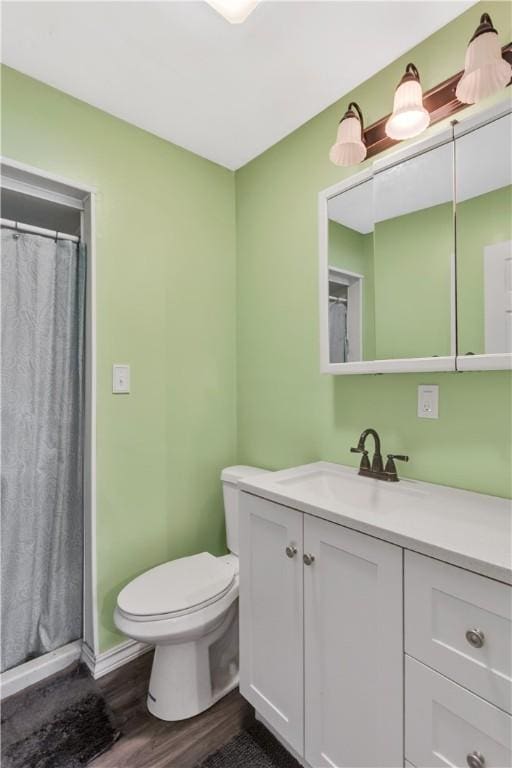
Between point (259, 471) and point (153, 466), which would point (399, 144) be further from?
point (153, 466)

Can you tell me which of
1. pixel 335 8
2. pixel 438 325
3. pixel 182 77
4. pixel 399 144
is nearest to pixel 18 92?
pixel 182 77

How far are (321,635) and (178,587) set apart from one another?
25.2 inches

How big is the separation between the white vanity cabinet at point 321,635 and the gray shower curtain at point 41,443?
82 centimetres

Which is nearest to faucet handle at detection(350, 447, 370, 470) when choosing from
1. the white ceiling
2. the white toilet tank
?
the white toilet tank

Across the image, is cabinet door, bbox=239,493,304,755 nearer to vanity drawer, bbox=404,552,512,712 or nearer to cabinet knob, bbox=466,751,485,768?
vanity drawer, bbox=404,552,512,712

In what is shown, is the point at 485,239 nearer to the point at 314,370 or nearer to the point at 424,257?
the point at 424,257

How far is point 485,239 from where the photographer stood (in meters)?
1.19

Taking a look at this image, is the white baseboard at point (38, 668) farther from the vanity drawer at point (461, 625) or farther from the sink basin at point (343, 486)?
the vanity drawer at point (461, 625)

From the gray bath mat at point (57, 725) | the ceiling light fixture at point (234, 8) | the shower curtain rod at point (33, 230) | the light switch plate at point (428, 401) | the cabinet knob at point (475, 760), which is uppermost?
the ceiling light fixture at point (234, 8)

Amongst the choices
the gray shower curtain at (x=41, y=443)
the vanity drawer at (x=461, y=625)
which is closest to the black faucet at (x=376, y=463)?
the vanity drawer at (x=461, y=625)

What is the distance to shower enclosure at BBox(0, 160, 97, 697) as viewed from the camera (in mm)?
1496

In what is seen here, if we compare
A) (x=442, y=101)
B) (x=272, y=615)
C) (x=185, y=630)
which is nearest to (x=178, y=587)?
(x=185, y=630)

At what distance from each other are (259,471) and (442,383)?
101 cm

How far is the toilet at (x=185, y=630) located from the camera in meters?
1.34
